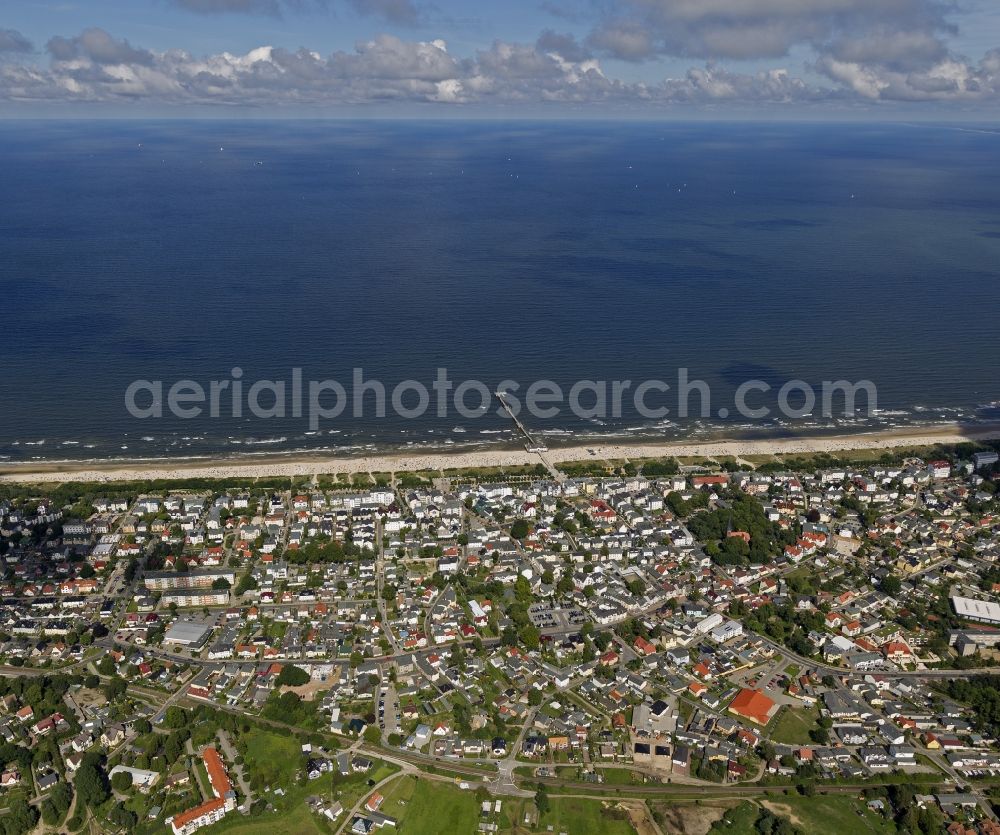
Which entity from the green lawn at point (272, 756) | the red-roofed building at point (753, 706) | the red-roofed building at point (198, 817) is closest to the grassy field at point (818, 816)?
the red-roofed building at point (753, 706)

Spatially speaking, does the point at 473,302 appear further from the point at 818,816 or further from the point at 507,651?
the point at 818,816

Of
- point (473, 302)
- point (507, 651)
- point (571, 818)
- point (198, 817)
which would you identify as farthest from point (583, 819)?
point (473, 302)

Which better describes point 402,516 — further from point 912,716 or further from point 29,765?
point 912,716

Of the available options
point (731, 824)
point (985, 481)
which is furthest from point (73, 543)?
point (985, 481)

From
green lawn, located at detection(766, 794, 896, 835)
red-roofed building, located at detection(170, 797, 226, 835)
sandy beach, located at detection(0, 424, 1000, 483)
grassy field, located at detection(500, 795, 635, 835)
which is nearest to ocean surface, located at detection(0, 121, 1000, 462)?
sandy beach, located at detection(0, 424, 1000, 483)

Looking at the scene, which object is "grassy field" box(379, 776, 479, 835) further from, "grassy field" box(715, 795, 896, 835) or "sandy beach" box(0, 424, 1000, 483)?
"sandy beach" box(0, 424, 1000, 483)

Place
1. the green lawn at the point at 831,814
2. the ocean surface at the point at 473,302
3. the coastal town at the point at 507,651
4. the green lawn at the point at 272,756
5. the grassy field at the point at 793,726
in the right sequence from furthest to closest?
1. the ocean surface at the point at 473,302
2. the grassy field at the point at 793,726
3. the green lawn at the point at 272,756
4. the coastal town at the point at 507,651
5. the green lawn at the point at 831,814

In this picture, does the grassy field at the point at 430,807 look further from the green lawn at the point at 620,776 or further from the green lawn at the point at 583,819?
the green lawn at the point at 620,776
